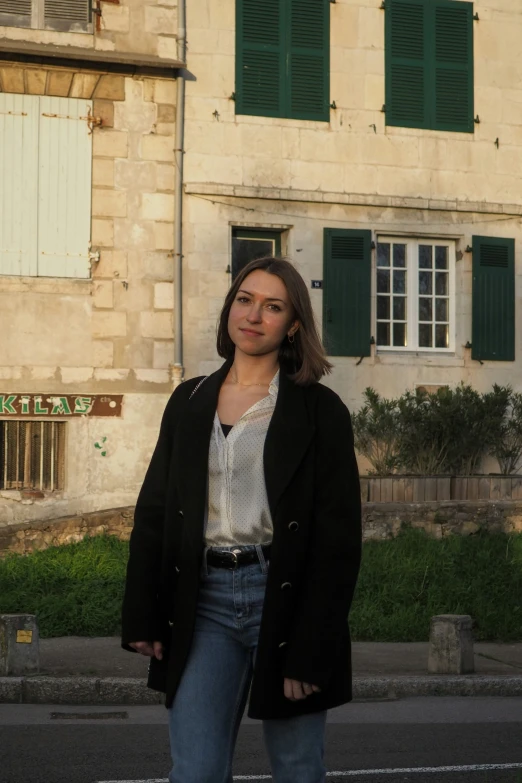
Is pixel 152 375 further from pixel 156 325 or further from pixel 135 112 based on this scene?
pixel 135 112

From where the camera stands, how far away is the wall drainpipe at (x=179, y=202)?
17.4 metres

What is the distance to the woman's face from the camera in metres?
4.18

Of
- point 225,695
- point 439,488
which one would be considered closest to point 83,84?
point 439,488

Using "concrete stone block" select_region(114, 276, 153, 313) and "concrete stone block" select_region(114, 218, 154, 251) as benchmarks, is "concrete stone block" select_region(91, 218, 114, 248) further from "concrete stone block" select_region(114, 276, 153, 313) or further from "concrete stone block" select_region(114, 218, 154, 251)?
"concrete stone block" select_region(114, 276, 153, 313)

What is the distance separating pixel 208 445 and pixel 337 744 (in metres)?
4.30

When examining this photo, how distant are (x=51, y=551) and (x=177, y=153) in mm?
5536

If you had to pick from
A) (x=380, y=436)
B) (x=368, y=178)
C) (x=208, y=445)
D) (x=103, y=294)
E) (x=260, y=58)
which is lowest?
(x=380, y=436)

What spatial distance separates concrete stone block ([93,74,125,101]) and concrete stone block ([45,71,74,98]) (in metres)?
0.36

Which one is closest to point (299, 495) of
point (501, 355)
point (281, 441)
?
point (281, 441)

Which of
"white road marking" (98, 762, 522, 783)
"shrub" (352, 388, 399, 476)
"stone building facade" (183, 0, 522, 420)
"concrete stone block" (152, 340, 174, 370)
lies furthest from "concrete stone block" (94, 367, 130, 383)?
"white road marking" (98, 762, 522, 783)

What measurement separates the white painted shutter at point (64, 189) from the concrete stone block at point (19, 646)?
774cm

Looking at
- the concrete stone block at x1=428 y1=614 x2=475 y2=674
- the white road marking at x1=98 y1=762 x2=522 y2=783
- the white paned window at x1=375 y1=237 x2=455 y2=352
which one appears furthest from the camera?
the white paned window at x1=375 y1=237 x2=455 y2=352

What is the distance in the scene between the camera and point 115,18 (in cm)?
1736

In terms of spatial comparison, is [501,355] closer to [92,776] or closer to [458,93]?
[458,93]
